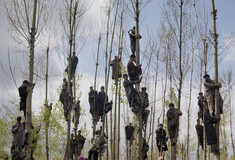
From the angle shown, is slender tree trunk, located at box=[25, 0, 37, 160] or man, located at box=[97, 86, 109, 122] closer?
slender tree trunk, located at box=[25, 0, 37, 160]

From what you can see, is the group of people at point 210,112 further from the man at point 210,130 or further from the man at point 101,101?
the man at point 101,101

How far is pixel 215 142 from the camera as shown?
8508 mm

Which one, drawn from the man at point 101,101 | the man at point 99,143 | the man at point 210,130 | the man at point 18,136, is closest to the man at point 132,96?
the man at point 210,130

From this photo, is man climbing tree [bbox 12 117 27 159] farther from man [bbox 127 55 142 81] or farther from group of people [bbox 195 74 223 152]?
group of people [bbox 195 74 223 152]

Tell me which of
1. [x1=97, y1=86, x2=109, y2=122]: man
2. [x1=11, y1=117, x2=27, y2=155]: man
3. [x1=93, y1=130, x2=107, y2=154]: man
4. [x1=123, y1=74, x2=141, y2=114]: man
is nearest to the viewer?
[x1=11, y1=117, x2=27, y2=155]: man

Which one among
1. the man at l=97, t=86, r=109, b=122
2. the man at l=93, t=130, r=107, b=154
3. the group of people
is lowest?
the man at l=93, t=130, r=107, b=154

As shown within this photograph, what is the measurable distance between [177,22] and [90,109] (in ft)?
20.5

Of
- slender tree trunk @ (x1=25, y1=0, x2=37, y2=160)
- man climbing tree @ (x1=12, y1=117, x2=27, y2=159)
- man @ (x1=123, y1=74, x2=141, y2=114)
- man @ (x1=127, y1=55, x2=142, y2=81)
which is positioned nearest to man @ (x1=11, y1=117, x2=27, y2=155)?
man climbing tree @ (x1=12, y1=117, x2=27, y2=159)

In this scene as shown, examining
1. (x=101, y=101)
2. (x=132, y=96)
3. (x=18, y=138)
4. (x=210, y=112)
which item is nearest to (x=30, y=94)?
(x=18, y=138)

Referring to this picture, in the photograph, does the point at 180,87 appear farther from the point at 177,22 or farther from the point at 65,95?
the point at 65,95

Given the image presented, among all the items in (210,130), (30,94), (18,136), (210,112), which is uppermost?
(30,94)

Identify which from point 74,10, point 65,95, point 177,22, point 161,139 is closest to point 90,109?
point 65,95

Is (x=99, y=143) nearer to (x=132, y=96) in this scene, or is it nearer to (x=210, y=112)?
(x=132, y=96)

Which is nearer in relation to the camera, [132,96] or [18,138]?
[18,138]
